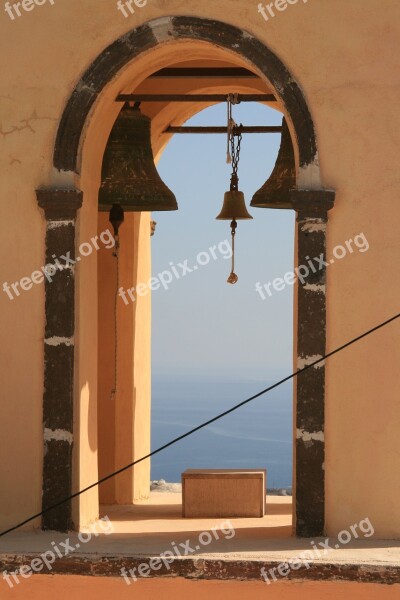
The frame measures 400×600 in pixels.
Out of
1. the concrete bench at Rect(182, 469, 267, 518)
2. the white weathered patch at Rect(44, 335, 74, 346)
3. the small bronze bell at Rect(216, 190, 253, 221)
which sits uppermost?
the small bronze bell at Rect(216, 190, 253, 221)

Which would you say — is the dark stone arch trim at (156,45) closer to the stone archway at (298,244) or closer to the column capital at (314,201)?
the stone archway at (298,244)

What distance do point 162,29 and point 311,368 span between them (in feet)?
5.84

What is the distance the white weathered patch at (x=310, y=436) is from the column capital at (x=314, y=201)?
102 cm

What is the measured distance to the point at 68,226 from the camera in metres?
7.20

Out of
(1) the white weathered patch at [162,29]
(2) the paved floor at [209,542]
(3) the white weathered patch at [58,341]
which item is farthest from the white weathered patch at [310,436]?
(1) the white weathered patch at [162,29]

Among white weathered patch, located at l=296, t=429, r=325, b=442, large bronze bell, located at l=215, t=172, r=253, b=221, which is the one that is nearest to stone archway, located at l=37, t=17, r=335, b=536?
white weathered patch, located at l=296, t=429, r=325, b=442

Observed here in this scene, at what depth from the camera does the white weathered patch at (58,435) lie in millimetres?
7172

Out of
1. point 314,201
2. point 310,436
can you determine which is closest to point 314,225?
point 314,201

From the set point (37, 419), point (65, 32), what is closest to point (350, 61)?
point (65, 32)

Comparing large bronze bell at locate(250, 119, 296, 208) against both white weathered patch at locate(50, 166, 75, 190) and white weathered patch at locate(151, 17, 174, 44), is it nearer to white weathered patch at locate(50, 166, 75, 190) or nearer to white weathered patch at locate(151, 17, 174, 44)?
white weathered patch at locate(151, 17, 174, 44)

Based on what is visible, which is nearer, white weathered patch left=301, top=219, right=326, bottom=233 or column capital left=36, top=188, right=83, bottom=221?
white weathered patch left=301, top=219, right=326, bottom=233

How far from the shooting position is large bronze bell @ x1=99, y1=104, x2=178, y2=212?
802cm

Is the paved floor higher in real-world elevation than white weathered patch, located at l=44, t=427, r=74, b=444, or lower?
lower

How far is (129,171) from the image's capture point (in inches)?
316
